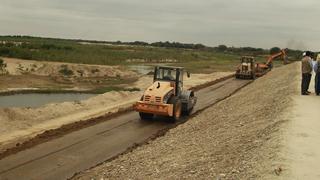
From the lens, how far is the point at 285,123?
15.8m

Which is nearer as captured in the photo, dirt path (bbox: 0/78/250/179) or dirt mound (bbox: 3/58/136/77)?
dirt path (bbox: 0/78/250/179)

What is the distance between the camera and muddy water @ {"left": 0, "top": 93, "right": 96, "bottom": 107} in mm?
29058

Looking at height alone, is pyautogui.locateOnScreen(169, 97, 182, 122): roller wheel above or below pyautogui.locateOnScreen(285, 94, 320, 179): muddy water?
below

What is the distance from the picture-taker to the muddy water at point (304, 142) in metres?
10.9

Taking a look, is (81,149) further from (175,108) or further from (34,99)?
(34,99)

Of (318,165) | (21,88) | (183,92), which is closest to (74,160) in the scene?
(318,165)

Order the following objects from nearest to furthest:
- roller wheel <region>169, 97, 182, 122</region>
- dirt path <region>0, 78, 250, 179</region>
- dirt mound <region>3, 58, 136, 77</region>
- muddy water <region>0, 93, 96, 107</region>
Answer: dirt path <region>0, 78, 250, 179</region>, roller wheel <region>169, 97, 182, 122</region>, muddy water <region>0, 93, 96, 107</region>, dirt mound <region>3, 58, 136, 77</region>

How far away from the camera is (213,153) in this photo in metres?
13.6

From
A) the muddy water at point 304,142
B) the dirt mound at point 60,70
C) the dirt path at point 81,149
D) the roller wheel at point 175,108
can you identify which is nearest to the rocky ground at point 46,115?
the dirt path at point 81,149

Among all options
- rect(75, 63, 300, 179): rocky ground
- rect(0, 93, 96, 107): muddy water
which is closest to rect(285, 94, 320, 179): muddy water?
rect(75, 63, 300, 179): rocky ground

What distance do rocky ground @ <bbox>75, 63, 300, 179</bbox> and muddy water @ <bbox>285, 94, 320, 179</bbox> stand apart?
0.32m

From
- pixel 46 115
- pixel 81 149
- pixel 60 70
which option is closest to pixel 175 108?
pixel 46 115

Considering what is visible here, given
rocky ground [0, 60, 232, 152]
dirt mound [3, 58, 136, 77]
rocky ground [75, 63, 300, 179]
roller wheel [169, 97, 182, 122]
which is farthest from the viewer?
dirt mound [3, 58, 136, 77]

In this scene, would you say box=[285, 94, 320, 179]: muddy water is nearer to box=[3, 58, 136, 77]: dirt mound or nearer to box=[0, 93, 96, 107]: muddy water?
box=[0, 93, 96, 107]: muddy water
